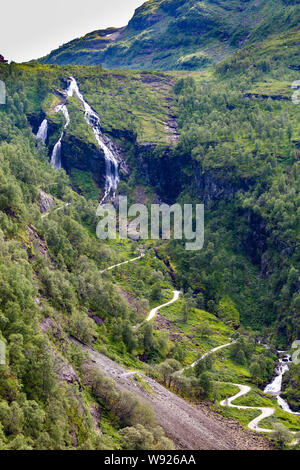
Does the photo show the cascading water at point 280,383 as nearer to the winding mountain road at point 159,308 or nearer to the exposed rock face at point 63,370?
the winding mountain road at point 159,308

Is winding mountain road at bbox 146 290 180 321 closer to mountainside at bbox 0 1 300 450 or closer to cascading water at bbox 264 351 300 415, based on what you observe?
mountainside at bbox 0 1 300 450

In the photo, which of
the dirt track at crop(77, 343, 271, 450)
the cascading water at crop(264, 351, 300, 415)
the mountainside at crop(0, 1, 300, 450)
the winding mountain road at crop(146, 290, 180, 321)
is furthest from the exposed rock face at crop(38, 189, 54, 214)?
the cascading water at crop(264, 351, 300, 415)

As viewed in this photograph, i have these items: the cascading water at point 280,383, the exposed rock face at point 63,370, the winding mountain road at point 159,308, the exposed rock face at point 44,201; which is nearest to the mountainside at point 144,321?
the exposed rock face at point 63,370

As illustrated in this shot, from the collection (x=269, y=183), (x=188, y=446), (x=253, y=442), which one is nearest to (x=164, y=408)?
(x=188, y=446)

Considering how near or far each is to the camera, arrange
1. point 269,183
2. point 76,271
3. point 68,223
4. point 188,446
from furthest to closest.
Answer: point 269,183 < point 68,223 < point 76,271 < point 188,446

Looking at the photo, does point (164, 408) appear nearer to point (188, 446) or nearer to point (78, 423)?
point (188, 446)

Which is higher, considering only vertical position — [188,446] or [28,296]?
[28,296]
